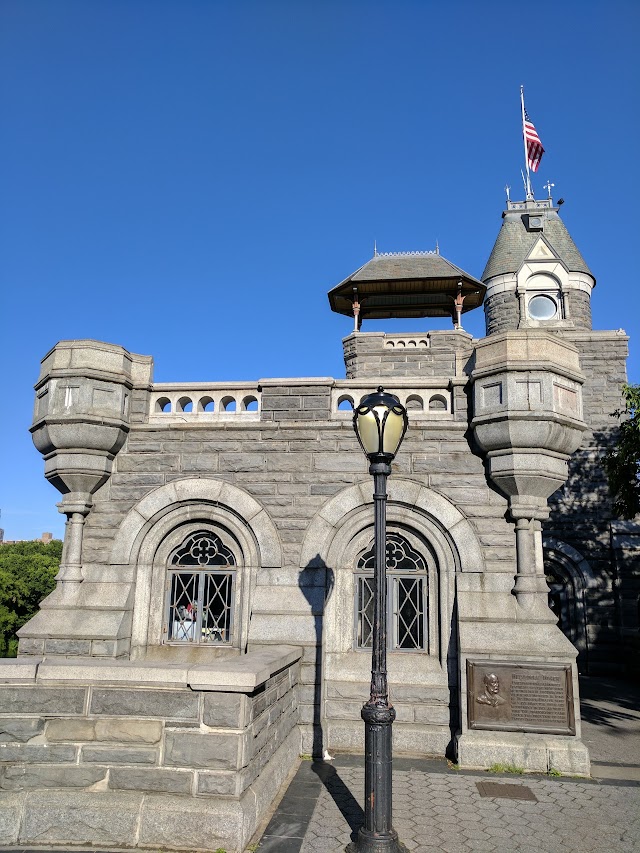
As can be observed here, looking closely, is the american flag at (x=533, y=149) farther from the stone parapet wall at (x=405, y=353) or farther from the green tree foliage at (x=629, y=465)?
the green tree foliage at (x=629, y=465)

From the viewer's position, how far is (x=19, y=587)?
34.8m

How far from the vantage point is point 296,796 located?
642 centimetres

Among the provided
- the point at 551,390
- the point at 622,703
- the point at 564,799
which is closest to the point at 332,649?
the point at 564,799

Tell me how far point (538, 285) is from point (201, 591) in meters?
21.6

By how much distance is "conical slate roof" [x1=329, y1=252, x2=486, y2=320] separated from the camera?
19.6 m

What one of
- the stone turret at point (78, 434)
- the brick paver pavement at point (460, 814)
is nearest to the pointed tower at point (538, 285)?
the stone turret at point (78, 434)

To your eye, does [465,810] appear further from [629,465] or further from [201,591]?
[629,465]

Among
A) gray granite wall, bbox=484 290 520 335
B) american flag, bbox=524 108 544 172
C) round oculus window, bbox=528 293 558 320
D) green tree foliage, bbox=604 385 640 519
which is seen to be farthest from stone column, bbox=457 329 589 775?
american flag, bbox=524 108 544 172

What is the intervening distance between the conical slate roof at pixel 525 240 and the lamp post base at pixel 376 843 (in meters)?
24.5

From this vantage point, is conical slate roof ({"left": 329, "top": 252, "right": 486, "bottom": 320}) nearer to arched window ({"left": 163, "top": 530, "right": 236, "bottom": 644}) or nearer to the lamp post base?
arched window ({"left": 163, "top": 530, "right": 236, "bottom": 644})

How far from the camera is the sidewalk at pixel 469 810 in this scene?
17.8 ft

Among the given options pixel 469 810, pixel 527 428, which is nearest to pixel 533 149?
pixel 527 428

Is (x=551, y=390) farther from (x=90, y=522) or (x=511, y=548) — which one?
(x=90, y=522)

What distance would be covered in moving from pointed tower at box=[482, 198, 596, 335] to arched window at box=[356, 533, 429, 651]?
18.2 m
